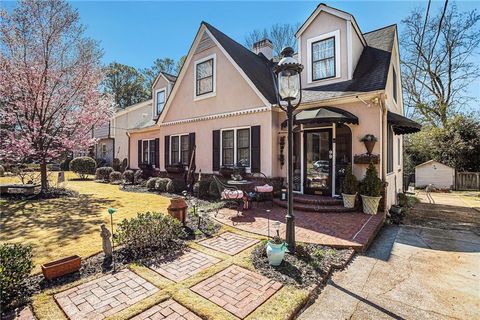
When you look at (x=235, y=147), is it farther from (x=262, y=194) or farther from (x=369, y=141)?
(x=369, y=141)

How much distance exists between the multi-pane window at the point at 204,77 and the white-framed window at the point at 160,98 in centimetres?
440

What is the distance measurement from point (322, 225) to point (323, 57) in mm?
6668

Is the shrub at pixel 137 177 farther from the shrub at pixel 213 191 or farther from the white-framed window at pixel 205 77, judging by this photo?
the shrub at pixel 213 191

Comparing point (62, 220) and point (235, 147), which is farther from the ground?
point (235, 147)

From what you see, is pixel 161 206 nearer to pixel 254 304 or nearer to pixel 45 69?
pixel 254 304

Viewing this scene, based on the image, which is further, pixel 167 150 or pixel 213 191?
pixel 167 150

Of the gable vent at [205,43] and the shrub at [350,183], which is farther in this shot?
the gable vent at [205,43]

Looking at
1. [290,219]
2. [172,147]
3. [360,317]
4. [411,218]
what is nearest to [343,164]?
[411,218]

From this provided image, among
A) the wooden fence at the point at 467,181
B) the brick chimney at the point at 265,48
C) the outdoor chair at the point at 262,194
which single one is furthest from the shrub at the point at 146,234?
the wooden fence at the point at 467,181

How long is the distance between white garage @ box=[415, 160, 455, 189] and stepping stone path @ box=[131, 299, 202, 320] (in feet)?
61.0

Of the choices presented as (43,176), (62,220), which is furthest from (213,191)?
(43,176)

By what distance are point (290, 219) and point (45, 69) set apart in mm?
11663

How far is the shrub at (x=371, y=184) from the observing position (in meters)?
6.68

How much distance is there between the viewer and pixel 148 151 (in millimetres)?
14680
